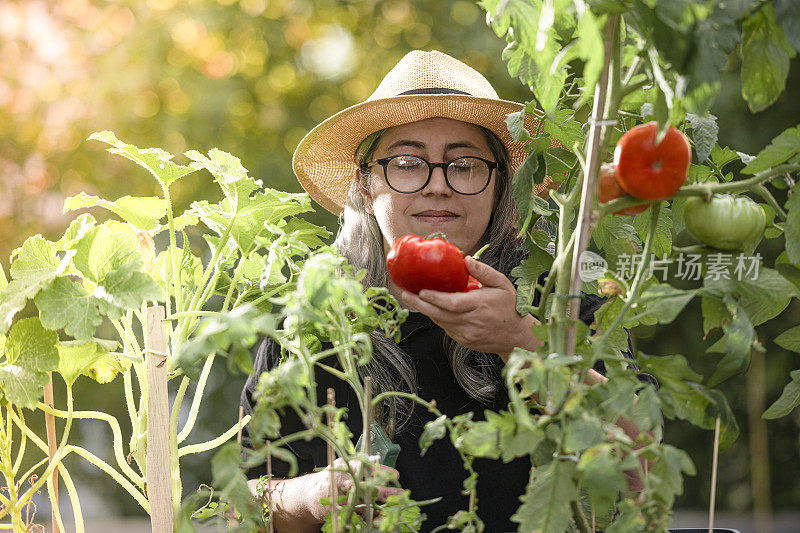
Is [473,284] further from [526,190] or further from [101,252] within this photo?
[101,252]

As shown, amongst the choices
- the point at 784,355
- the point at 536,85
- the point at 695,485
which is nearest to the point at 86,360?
the point at 536,85

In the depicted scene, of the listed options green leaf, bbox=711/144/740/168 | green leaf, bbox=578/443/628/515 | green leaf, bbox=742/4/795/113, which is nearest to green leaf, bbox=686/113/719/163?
green leaf, bbox=711/144/740/168

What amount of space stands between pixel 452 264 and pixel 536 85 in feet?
0.79

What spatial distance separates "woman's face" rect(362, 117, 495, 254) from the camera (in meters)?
1.16

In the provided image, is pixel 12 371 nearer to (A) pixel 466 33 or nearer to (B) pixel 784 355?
(A) pixel 466 33

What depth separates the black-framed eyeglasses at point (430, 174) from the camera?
45.6 inches

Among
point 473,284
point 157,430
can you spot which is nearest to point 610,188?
point 473,284

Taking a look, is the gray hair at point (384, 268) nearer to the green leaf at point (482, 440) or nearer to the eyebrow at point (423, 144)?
the eyebrow at point (423, 144)

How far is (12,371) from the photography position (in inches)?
29.9

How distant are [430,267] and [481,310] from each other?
72 mm

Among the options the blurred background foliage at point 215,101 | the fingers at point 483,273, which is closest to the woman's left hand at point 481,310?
the fingers at point 483,273

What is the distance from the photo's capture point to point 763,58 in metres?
0.57

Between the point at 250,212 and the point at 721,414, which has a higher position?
the point at 250,212

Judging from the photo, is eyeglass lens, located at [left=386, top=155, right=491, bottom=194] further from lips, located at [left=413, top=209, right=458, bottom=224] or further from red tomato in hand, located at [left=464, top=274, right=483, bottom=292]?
red tomato in hand, located at [left=464, top=274, right=483, bottom=292]
